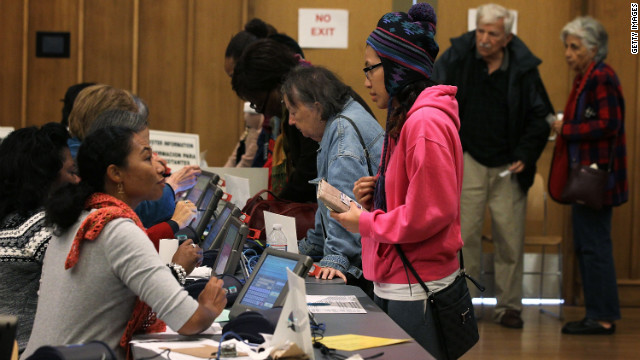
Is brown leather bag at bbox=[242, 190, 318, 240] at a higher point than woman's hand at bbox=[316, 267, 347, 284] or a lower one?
higher

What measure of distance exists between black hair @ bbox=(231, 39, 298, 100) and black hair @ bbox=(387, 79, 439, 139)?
1.40 meters

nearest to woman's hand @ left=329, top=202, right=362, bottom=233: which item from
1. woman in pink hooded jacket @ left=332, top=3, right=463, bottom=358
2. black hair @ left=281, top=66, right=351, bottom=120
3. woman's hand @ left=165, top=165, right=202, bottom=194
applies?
woman in pink hooded jacket @ left=332, top=3, right=463, bottom=358

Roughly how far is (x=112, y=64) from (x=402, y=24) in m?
4.33

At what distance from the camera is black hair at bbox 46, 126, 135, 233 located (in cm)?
234

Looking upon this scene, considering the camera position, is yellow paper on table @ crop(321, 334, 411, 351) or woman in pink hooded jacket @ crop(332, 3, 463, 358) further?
woman in pink hooded jacket @ crop(332, 3, 463, 358)

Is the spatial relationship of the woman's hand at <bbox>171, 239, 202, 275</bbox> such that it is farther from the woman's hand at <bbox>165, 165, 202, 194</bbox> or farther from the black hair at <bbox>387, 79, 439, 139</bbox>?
the woman's hand at <bbox>165, 165, 202, 194</bbox>

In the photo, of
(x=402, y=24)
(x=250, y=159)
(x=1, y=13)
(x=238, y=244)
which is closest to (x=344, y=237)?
(x=238, y=244)

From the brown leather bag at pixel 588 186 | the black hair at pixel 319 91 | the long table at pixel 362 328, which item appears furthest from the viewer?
the brown leather bag at pixel 588 186

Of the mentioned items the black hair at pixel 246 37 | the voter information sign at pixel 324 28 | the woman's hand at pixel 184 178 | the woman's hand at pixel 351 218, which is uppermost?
the voter information sign at pixel 324 28

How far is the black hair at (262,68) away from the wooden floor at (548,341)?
2.04m

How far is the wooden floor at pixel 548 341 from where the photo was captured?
16.1 feet

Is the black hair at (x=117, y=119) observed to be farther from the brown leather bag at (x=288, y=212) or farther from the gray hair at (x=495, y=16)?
the gray hair at (x=495, y=16)

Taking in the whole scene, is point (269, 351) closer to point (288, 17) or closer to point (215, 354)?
point (215, 354)

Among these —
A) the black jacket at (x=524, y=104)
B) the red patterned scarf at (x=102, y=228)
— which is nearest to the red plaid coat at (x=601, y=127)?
the black jacket at (x=524, y=104)
